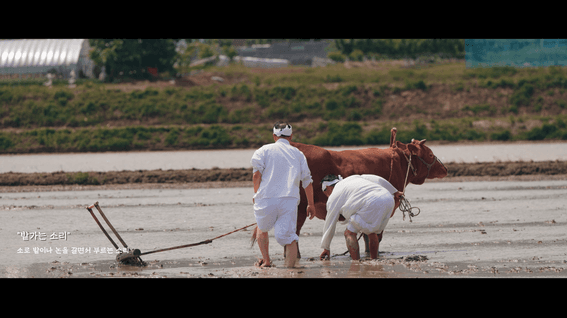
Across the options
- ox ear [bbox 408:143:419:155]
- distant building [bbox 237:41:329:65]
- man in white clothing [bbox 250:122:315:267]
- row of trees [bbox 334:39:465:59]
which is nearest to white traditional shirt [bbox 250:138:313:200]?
man in white clothing [bbox 250:122:315:267]

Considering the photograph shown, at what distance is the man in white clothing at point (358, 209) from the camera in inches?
291

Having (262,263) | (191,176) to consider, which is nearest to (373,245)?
(262,263)

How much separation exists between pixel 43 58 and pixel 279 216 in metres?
36.5

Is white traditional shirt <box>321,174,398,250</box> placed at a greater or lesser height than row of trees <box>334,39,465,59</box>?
lesser

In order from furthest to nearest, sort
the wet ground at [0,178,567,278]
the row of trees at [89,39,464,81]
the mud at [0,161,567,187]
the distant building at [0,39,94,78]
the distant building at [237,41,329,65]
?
the distant building at [237,41,329,65] < the row of trees at [89,39,464,81] < the distant building at [0,39,94,78] < the mud at [0,161,567,187] < the wet ground at [0,178,567,278]

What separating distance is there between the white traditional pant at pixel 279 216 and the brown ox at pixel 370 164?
2.81 feet

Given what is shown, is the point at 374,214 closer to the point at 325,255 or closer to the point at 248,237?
the point at 325,255

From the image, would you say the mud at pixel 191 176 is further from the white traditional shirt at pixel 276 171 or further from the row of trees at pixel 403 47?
the row of trees at pixel 403 47

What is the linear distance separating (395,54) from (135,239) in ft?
142

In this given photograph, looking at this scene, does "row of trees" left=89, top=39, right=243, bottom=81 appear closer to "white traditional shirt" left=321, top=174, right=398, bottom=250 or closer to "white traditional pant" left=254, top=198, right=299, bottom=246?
"white traditional shirt" left=321, top=174, right=398, bottom=250

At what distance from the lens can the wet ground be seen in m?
6.99

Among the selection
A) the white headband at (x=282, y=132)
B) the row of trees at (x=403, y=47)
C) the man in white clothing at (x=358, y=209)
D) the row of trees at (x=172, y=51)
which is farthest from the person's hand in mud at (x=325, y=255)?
the row of trees at (x=403, y=47)

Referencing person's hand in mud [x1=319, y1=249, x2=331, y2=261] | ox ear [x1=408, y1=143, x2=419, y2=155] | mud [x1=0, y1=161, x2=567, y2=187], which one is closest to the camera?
person's hand in mud [x1=319, y1=249, x2=331, y2=261]

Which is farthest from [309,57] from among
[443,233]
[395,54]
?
[443,233]
